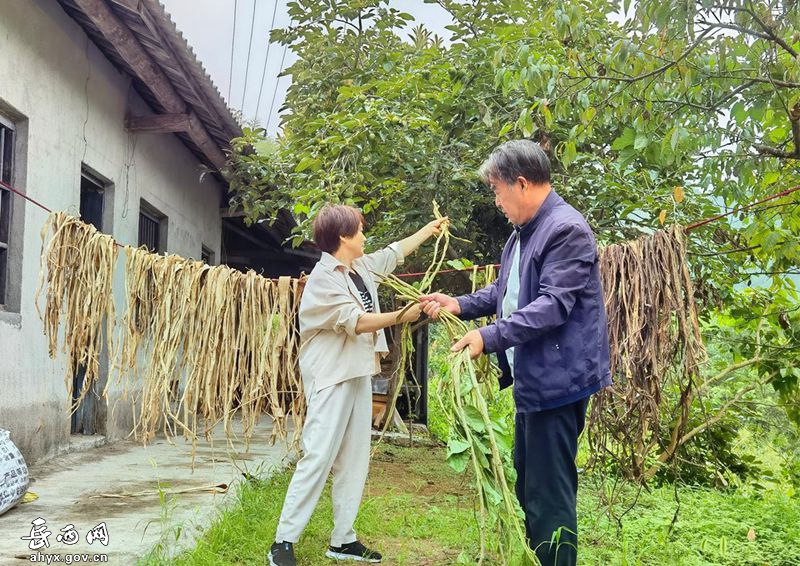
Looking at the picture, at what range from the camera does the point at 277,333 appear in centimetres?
438

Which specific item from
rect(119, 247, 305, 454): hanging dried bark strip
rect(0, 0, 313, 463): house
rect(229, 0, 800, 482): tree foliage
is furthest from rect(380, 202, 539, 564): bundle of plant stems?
rect(0, 0, 313, 463): house

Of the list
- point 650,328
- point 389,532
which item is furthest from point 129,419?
point 650,328

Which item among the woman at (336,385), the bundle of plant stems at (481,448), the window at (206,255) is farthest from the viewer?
the window at (206,255)

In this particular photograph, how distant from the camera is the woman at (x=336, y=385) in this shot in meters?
3.08

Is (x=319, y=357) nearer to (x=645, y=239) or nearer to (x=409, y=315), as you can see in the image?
(x=409, y=315)

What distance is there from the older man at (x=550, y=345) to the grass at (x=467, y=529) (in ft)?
2.34

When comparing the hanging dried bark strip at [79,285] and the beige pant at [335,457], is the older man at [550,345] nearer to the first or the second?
the beige pant at [335,457]

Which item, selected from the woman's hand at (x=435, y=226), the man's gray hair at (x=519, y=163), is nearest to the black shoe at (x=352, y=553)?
the woman's hand at (x=435, y=226)

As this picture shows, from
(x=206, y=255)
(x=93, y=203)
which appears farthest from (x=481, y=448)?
(x=206, y=255)

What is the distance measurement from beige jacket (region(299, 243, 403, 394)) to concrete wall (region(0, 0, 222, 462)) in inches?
68.5

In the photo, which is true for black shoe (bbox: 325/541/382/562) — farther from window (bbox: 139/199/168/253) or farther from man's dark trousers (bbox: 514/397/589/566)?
window (bbox: 139/199/168/253)

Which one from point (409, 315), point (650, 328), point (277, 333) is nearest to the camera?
point (409, 315)

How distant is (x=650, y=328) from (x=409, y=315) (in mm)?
1168

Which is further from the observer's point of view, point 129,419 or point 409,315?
point 129,419
